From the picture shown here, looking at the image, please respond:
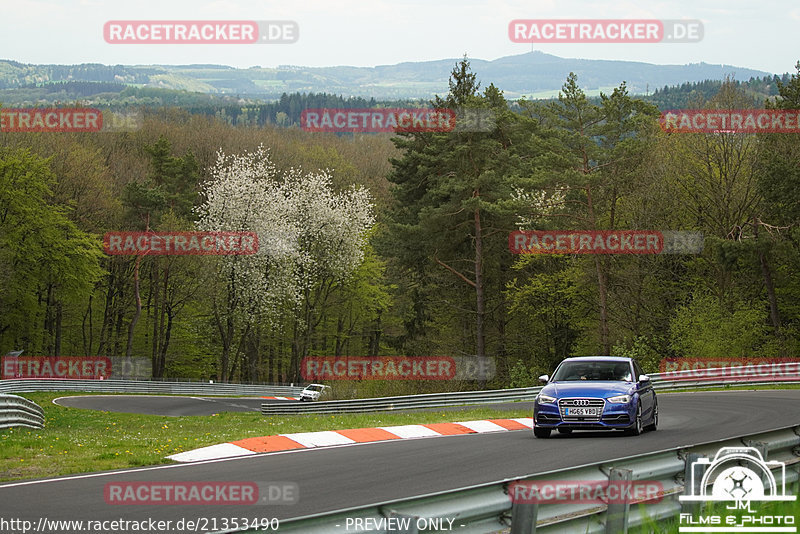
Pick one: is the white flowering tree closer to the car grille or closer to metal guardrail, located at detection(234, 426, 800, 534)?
the car grille

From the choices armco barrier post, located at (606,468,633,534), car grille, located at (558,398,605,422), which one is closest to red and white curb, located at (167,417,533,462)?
car grille, located at (558,398,605,422)

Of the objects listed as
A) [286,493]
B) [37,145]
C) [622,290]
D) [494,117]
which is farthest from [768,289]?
[37,145]

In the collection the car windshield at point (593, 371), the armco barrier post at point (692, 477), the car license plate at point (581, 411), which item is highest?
the armco barrier post at point (692, 477)

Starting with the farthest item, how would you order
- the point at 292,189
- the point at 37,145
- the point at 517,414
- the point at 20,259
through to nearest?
the point at 292,189, the point at 37,145, the point at 20,259, the point at 517,414

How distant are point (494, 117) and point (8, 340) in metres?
35.8

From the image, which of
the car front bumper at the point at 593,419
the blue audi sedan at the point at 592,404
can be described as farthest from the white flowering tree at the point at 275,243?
the car front bumper at the point at 593,419

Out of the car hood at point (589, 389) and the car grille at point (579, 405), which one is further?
the car hood at point (589, 389)

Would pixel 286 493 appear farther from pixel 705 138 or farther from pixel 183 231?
pixel 183 231

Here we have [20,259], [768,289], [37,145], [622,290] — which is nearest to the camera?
[768,289]

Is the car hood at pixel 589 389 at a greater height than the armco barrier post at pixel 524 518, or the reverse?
the armco barrier post at pixel 524 518

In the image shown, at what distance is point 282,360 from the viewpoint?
262 ft

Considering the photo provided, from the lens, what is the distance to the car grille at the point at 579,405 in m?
15.7

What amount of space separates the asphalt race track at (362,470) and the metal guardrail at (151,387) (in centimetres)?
3772

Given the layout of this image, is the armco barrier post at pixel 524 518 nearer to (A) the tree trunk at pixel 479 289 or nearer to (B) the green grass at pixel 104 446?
(B) the green grass at pixel 104 446
